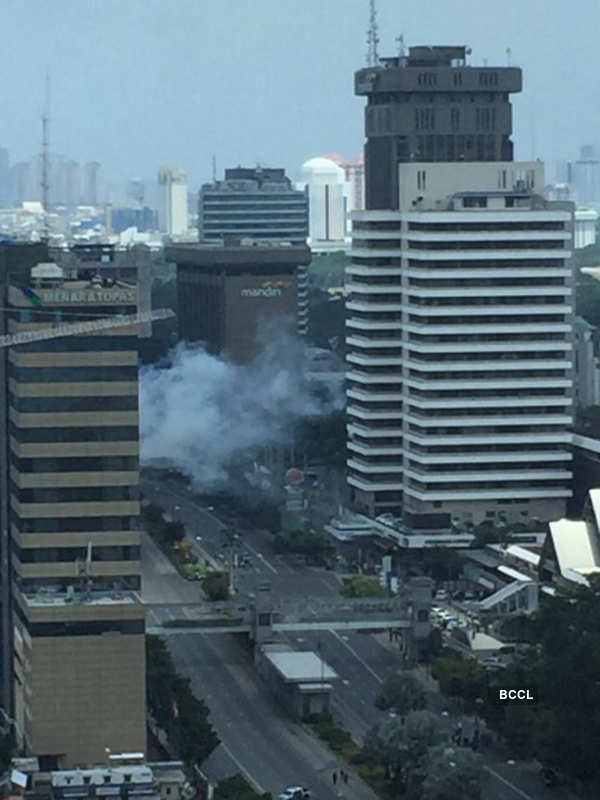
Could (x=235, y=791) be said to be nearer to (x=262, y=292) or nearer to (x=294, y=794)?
(x=294, y=794)

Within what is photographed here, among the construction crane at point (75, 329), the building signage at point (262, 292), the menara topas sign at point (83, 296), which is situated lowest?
the building signage at point (262, 292)

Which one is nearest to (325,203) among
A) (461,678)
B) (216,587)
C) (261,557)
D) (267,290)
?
(267,290)

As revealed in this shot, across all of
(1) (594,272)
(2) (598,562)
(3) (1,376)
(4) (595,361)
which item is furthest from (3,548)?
Result: (1) (594,272)

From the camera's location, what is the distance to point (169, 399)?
54.0 m

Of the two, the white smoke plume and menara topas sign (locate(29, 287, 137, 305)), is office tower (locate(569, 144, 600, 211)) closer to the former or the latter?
the white smoke plume

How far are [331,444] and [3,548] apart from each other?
19769 millimetres

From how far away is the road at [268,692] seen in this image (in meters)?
31.4

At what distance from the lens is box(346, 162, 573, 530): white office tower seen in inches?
1834

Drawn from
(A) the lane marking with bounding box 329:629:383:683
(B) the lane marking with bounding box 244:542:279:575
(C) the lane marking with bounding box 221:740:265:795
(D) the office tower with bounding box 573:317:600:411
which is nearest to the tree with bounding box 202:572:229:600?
(A) the lane marking with bounding box 329:629:383:683

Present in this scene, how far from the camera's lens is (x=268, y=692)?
119ft

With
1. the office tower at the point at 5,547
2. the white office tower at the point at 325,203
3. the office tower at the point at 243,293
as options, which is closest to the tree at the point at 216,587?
the office tower at the point at 5,547

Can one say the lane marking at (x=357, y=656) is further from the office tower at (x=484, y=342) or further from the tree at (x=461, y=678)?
the office tower at (x=484, y=342)

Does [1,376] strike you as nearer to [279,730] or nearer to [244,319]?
[279,730]

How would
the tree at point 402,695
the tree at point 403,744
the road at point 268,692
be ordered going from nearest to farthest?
the tree at point 403,744, the road at point 268,692, the tree at point 402,695
